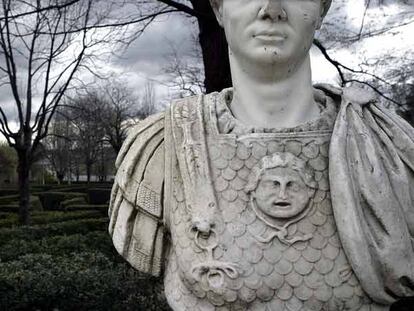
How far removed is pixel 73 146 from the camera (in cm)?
3706

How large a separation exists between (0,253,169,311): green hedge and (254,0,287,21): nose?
12.9 feet

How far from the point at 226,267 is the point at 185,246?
0.17 metres

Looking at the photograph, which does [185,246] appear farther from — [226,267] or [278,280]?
[278,280]

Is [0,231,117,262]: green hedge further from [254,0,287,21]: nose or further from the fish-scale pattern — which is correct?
[254,0,287,21]: nose

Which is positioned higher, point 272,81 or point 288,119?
point 272,81

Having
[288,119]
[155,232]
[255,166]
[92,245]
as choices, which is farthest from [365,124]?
[92,245]

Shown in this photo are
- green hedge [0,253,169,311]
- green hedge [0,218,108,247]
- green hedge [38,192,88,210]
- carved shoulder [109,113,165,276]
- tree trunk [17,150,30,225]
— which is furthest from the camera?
green hedge [38,192,88,210]

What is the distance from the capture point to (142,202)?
2.02 metres

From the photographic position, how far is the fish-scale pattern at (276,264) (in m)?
1.78

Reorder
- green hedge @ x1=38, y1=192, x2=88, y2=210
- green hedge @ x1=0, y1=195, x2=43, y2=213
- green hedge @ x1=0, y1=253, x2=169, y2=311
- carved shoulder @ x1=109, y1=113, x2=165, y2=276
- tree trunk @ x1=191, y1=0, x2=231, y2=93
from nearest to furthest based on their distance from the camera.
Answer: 1. carved shoulder @ x1=109, y1=113, x2=165, y2=276
2. green hedge @ x1=0, y1=253, x2=169, y2=311
3. tree trunk @ x1=191, y1=0, x2=231, y2=93
4. green hedge @ x1=0, y1=195, x2=43, y2=213
5. green hedge @ x1=38, y1=192, x2=88, y2=210

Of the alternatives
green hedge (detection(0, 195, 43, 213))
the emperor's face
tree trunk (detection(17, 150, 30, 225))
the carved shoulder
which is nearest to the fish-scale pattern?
the carved shoulder

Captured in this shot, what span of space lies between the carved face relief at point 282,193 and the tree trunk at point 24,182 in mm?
10560

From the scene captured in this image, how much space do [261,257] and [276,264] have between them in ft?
0.17

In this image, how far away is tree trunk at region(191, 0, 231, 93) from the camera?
7.38m
